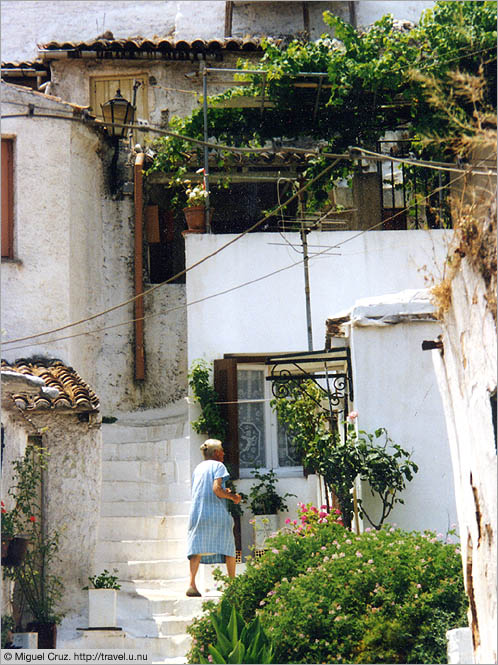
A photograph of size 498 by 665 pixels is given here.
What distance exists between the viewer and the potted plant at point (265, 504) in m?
12.4

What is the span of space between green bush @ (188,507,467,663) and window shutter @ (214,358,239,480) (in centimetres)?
497

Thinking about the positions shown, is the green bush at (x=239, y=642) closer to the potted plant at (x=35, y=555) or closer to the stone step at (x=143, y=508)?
the potted plant at (x=35, y=555)

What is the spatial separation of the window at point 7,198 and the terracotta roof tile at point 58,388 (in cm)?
170

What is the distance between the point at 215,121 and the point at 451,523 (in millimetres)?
8056

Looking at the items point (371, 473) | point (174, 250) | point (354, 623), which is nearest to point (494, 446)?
point (354, 623)

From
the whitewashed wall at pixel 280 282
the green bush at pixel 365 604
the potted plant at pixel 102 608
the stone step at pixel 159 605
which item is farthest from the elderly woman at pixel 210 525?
the whitewashed wall at pixel 280 282

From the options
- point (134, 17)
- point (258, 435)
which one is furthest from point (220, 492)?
point (134, 17)

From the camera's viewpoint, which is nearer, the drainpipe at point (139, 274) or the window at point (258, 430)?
the window at point (258, 430)

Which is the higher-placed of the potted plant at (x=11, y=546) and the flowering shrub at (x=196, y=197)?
the flowering shrub at (x=196, y=197)

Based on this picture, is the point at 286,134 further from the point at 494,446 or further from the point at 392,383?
the point at 494,446

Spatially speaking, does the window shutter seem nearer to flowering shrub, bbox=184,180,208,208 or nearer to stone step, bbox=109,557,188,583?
stone step, bbox=109,557,188,583

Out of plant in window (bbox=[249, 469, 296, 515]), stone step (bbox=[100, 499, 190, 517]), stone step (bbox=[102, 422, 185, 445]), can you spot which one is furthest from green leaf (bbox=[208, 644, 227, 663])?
stone step (bbox=[102, 422, 185, 445])

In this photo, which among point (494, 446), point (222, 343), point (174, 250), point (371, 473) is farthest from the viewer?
point (174, 250)

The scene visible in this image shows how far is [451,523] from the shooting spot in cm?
955
